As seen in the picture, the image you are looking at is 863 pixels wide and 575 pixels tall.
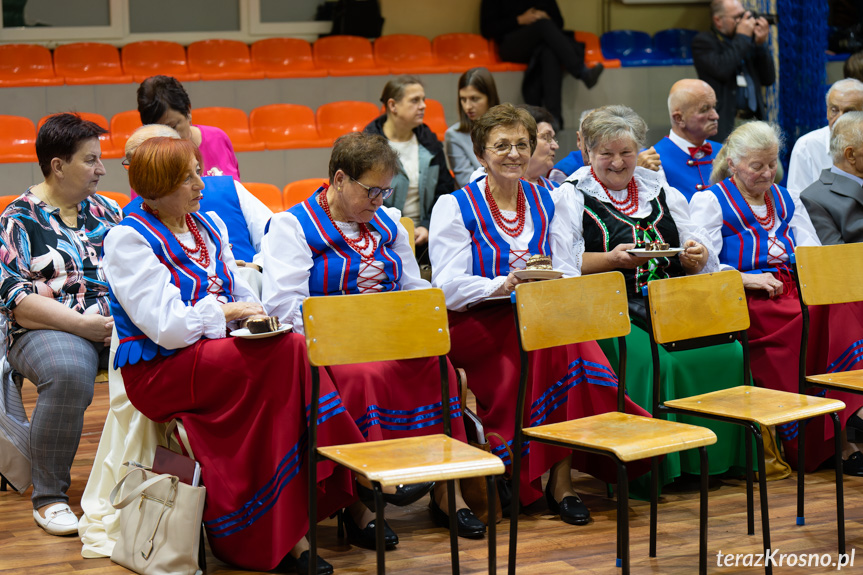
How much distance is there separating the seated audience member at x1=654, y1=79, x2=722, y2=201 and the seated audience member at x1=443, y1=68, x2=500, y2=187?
1064mm

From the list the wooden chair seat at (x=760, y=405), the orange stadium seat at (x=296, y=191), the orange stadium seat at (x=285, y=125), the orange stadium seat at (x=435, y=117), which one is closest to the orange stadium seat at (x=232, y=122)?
the orange stadium seat at (x=285, y=125)

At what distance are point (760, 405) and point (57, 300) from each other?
236cm

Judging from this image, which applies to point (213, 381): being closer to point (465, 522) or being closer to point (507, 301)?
point (465, 522)

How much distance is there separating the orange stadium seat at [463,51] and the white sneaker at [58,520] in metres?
5.79

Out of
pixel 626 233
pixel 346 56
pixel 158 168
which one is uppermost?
pixel 346 56

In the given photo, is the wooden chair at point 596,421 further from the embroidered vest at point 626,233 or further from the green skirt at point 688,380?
the embroidered vest at point 626,233

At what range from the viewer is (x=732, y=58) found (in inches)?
270

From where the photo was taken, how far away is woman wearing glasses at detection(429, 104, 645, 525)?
3.24 meters

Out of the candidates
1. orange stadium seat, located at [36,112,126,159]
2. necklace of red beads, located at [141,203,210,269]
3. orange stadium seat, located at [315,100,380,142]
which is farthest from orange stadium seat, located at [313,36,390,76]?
necklace of red beads, located at [141,203,210,269]

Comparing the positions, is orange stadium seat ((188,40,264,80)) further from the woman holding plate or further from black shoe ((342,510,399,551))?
black shoe ((342,510,399,551))

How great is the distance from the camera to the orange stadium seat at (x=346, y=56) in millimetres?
7918

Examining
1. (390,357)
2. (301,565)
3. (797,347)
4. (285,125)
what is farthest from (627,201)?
(285,125)

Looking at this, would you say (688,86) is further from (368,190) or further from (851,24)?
(851,24)

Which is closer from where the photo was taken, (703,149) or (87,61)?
(703,149)
